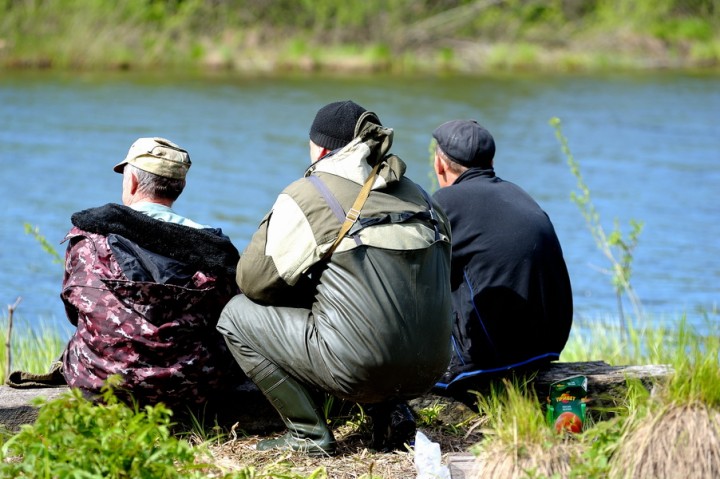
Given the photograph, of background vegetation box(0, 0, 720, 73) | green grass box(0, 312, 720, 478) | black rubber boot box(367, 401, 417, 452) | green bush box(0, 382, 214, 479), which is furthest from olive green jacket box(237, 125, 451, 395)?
background vegetation box(0, 0, 720, 73)

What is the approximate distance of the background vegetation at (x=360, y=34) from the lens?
887 inches

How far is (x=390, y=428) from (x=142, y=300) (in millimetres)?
953

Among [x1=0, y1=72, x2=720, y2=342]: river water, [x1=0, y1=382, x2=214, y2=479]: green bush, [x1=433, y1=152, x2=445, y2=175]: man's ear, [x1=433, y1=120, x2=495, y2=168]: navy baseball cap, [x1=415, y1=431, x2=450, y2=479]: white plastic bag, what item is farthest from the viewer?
[x1=0, y1=72, x2=720, y2=342]: river water

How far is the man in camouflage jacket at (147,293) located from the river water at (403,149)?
373 centimetres

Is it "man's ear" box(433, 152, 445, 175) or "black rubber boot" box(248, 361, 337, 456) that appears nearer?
"black rubber boot" box(248, 361, 337, 456)

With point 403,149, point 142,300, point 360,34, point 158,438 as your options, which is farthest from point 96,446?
point 360,34

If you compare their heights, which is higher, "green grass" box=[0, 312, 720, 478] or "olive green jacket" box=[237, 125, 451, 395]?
"olive green jacket" box=[237, 125, 451, 395]

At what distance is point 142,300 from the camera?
3.56 m

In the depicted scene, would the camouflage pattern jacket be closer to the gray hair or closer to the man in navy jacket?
the gray hair

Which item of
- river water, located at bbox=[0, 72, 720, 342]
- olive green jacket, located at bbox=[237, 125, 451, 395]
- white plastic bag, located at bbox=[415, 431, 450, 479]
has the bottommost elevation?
river water, located at bbox=[0, 72, 720, 342]

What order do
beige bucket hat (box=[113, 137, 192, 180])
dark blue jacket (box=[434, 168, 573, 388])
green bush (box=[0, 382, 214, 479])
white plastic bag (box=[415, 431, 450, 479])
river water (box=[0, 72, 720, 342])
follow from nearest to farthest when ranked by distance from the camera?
green bush (box=[0, 382, 214, 479]) < white plastic bag (box=[415, 431, 450, 479]) < beige bucket hat (box=[113, 137, 192, 180]) < dark blue jacket (box=[434, 168, 573, 388]) < river water (box=[0, 72, 720, 342])

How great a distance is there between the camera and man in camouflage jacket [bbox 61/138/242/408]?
3557 mm

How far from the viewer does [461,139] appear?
13.5 feet

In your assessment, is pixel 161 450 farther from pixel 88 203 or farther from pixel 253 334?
pixel 88 203
